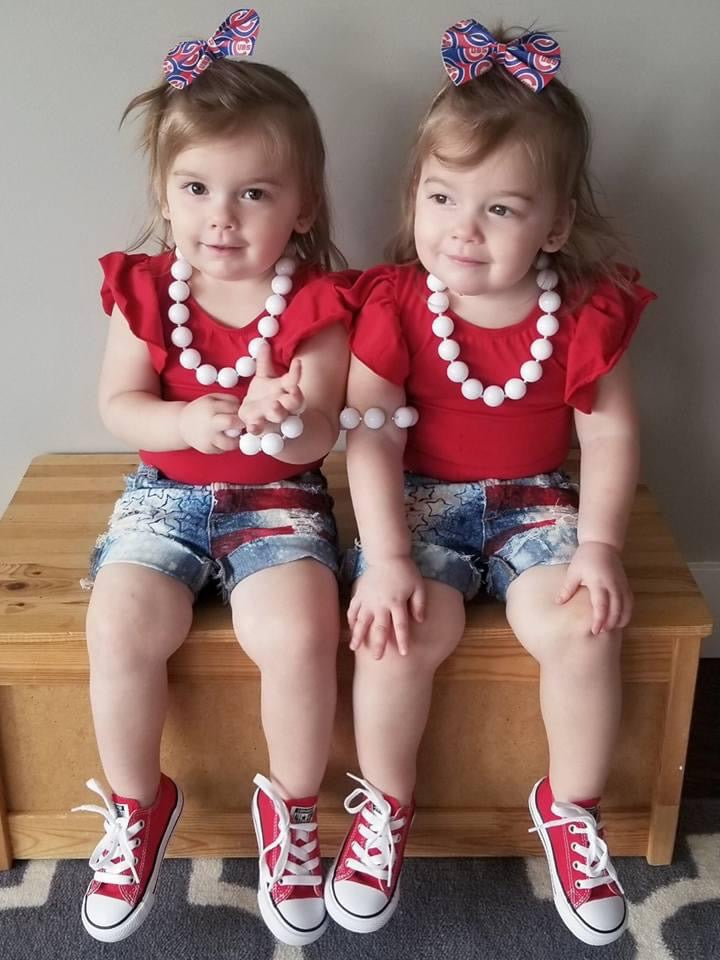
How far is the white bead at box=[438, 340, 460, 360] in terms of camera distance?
1.05 m

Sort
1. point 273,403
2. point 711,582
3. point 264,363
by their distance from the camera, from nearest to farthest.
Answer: point 273,403, point 264,363, point 711,582

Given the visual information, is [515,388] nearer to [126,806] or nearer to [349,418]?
[349,418]

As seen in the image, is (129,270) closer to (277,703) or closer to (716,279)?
(277,703)

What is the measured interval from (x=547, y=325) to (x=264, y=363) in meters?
0.29

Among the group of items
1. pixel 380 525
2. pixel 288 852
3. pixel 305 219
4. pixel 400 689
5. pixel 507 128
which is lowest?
pixel 288 852

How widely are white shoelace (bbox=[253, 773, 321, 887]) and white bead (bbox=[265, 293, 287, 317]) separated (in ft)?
1.53

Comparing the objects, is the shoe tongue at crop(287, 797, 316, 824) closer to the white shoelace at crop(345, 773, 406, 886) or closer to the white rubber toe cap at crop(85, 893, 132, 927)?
the white shoelace at crop(345, 773, 406, 886)

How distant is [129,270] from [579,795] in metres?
0.71

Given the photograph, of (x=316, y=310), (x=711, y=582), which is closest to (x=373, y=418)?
(x=316, y=310)

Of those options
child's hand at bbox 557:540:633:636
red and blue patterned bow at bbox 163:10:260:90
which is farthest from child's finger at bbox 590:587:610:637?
Answer: red and blue patterned bow at bbox 163:10:260:90

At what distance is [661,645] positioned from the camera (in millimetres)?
1017

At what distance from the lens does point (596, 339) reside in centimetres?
104

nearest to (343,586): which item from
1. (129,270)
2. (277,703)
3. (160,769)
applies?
(277,703)

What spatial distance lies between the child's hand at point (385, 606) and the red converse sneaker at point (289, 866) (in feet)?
0.58
